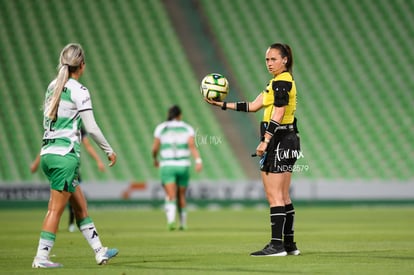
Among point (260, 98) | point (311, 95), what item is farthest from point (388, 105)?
point (260, 98)

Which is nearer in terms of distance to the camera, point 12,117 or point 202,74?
point 12,117

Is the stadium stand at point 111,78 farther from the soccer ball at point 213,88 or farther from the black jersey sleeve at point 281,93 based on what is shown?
the black jersey sleeve at point 281,93

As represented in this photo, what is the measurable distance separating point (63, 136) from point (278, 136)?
9.01ft

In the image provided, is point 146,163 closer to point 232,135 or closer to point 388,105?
point 232,135

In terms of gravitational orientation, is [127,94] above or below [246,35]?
below

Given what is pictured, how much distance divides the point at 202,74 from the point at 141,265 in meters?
25.1

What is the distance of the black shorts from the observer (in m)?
10.7

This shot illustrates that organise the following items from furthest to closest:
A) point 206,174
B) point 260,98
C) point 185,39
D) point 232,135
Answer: point 185,39 → point 232,135 → point 206,174 → point 260,98

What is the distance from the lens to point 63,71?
30.1ft

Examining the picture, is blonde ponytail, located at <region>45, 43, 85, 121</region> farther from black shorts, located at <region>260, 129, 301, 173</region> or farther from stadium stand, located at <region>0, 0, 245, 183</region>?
stadium stand, located at <region>0, 0, 245, 183</region>

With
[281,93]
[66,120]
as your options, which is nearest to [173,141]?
[281,93]

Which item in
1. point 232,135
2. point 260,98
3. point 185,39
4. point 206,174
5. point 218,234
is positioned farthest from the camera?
point 185,39

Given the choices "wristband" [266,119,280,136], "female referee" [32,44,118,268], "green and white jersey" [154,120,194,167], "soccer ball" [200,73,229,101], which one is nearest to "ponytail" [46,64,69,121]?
"female referee" [32,44,118,268]

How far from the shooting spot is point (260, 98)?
10.8 metres
